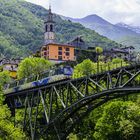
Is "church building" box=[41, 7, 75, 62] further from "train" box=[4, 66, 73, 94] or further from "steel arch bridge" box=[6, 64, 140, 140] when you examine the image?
"steel arch bridge" box=[6, 64, 140, 140]

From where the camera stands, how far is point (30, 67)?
119 m

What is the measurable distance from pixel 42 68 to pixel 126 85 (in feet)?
252

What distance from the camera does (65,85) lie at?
54.8 m

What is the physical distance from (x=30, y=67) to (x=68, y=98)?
62225 mm

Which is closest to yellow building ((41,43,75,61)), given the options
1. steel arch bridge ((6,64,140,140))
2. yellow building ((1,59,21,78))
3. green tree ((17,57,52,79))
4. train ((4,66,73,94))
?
yellow building ((1,59,21,78))

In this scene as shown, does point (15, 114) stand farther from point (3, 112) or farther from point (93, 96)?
point (93, 96)

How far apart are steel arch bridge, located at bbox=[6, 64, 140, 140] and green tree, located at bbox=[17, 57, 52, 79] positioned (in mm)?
46728

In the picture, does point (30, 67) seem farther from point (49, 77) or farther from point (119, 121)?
point (119, 121)

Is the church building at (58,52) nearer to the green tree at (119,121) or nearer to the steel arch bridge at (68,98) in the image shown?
the steel arch bridge at (68,98)

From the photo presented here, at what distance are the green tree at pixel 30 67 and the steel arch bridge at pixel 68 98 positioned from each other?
1840 inches

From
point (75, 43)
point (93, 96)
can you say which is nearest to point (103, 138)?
point (93, 96)

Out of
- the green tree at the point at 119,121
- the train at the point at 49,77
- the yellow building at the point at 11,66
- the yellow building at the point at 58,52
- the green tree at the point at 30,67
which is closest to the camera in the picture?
the train at the point at 49,77

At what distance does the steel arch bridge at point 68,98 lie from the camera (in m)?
47.0

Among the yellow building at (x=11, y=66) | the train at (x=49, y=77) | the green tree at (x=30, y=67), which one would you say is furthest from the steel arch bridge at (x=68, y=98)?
the yellow building at (x=11, y=66)
